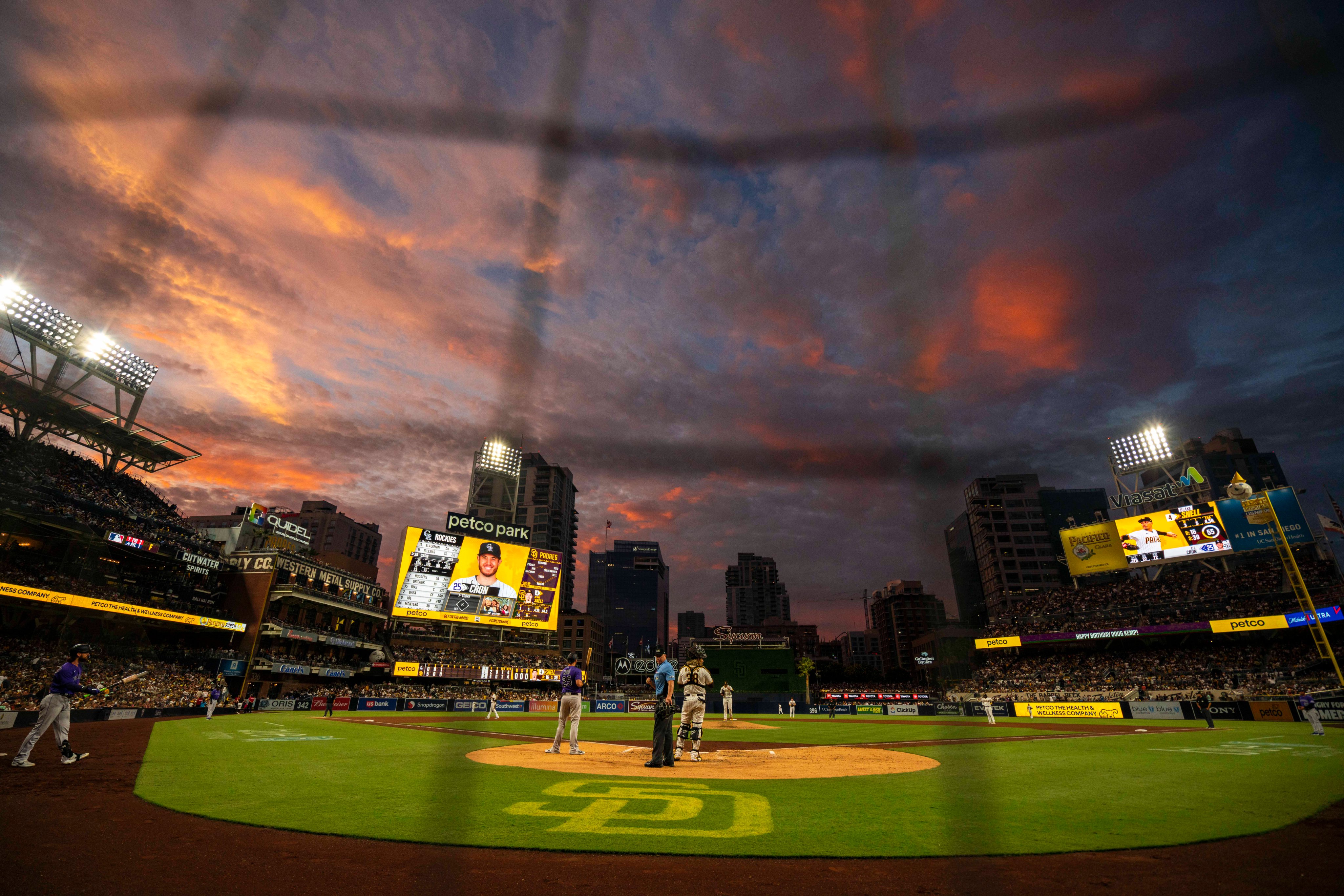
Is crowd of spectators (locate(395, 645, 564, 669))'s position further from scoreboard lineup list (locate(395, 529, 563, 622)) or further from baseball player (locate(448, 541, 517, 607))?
baseball player (locate(448, 541, 517, 607))

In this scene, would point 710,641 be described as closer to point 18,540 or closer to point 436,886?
point 18,540

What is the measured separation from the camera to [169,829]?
19.0 ft

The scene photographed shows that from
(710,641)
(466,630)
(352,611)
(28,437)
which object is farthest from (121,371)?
(710,641)

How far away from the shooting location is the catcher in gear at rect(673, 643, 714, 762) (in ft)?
38.8

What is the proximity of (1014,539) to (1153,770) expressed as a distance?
131m

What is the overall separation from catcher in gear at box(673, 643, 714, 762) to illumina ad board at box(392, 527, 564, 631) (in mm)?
55312

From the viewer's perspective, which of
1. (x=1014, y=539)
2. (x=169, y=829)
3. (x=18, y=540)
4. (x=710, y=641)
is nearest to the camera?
(x=169, y=829)

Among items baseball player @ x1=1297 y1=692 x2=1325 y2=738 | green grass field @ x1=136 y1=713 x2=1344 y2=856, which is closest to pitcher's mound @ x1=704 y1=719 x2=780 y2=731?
green grass field @ x1=136 y1=713 x2=1344 y2=856

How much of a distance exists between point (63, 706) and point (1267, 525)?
6985 centimetres

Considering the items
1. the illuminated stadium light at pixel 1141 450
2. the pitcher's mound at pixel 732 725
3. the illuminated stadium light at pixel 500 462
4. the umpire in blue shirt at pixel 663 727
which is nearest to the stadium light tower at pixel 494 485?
the illuminated stadium light at pixel 500 462

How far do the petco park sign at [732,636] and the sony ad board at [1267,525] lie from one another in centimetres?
4165

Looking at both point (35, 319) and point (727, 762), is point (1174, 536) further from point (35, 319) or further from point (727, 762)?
point (35, 319)

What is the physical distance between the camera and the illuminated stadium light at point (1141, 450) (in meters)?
59.5

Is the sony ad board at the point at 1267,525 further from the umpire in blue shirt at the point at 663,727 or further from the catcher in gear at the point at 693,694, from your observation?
the umpire in blue shirt at the point at 663,727
